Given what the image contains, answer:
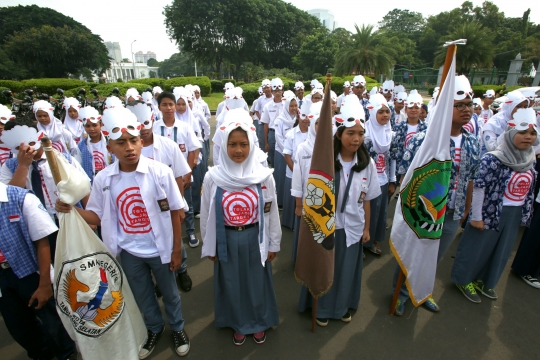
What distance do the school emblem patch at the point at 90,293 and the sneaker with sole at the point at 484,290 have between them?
414cm

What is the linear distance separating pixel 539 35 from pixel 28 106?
5531cm

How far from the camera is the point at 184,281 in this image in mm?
3877

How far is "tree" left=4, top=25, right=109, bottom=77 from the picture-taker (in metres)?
38.8

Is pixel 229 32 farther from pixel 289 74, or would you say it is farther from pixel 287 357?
pixel 287 357

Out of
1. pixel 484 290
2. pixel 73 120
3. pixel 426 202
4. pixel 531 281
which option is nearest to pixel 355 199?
pixel 426 202

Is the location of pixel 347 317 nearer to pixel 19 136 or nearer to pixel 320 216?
pixel 320 216

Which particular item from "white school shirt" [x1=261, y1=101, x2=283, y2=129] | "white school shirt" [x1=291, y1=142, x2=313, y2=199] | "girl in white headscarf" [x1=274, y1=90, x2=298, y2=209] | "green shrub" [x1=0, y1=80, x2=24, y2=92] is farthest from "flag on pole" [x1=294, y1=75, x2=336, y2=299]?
"green shrub" [x1=0, y1=80, x2=24, y2=92]

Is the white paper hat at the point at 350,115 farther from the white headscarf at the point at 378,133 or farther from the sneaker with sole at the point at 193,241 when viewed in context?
the sneaker with sole at the point at 193,241

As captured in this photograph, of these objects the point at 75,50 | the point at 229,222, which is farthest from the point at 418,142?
the point at 75,50

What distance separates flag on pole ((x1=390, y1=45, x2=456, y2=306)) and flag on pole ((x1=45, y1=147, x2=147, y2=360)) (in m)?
2.72

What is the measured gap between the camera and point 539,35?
3947 centimetres

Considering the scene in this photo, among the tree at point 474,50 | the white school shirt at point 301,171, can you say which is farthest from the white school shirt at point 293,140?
the tree at point 474,50

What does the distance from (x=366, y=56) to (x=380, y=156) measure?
2615cm

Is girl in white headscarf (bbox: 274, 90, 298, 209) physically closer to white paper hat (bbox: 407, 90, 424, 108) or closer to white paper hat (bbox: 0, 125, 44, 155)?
white paper hat (bbox: 407, 90, 424, 108)
